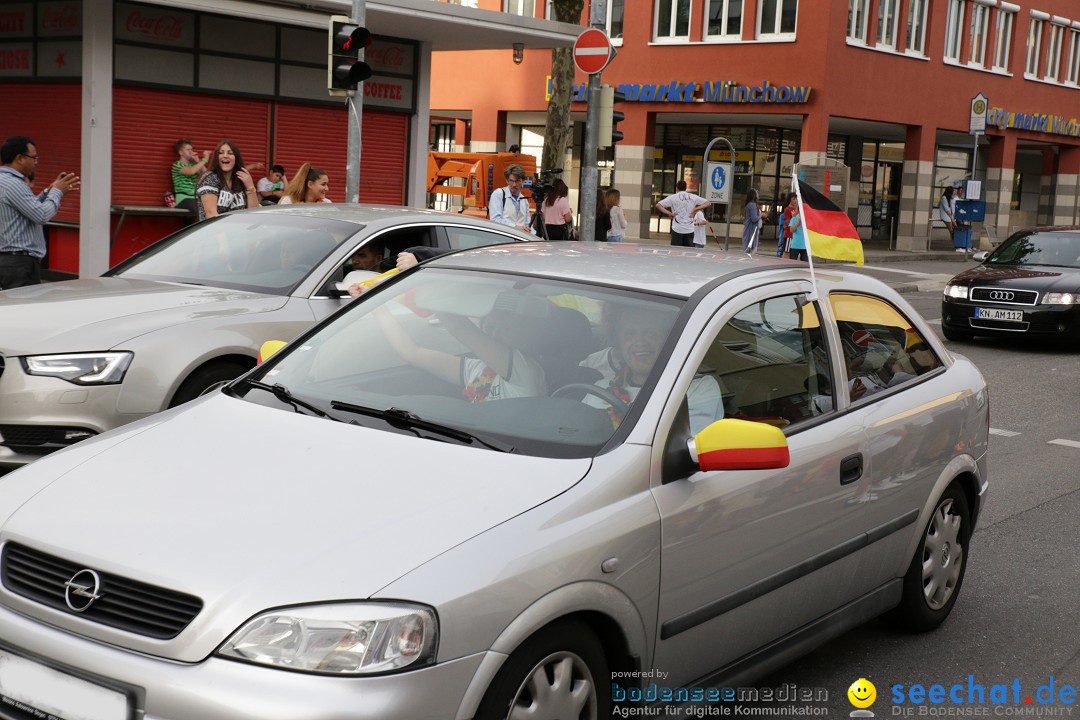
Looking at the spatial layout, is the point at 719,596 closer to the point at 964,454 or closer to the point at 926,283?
the point at 964,454

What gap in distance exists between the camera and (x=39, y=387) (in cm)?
580

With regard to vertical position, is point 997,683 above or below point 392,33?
below

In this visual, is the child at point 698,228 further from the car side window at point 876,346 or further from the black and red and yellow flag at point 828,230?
the car side window at point 876,346

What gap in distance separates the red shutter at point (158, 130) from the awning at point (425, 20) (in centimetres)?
144

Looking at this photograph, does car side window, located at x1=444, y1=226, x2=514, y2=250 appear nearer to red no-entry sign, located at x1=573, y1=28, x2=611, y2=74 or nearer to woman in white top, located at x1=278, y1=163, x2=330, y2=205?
woman in white top, located at x1=278, y1=163, x2=330, y2=205

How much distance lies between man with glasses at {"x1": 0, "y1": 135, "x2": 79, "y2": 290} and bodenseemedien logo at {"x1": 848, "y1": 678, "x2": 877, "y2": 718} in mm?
6901

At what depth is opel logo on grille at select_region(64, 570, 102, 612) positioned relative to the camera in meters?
2.83

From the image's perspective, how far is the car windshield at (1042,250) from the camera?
15.2 m

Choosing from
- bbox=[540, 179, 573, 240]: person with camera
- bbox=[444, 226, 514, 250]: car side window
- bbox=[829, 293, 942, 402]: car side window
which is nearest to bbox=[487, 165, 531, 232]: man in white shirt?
bbox=[540, 179, 573, 240]: person with camera

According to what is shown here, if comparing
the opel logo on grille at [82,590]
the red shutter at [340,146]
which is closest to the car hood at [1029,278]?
the red shutter at [340,146]

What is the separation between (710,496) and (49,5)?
14.1m

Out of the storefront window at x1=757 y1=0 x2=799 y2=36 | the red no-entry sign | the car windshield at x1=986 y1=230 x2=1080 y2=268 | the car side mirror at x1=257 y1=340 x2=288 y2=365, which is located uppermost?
the storefront window at x1=757 y1=0 x2=799 y2=36

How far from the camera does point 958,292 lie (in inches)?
580

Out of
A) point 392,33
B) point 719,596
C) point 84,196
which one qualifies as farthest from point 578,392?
point 392,33
